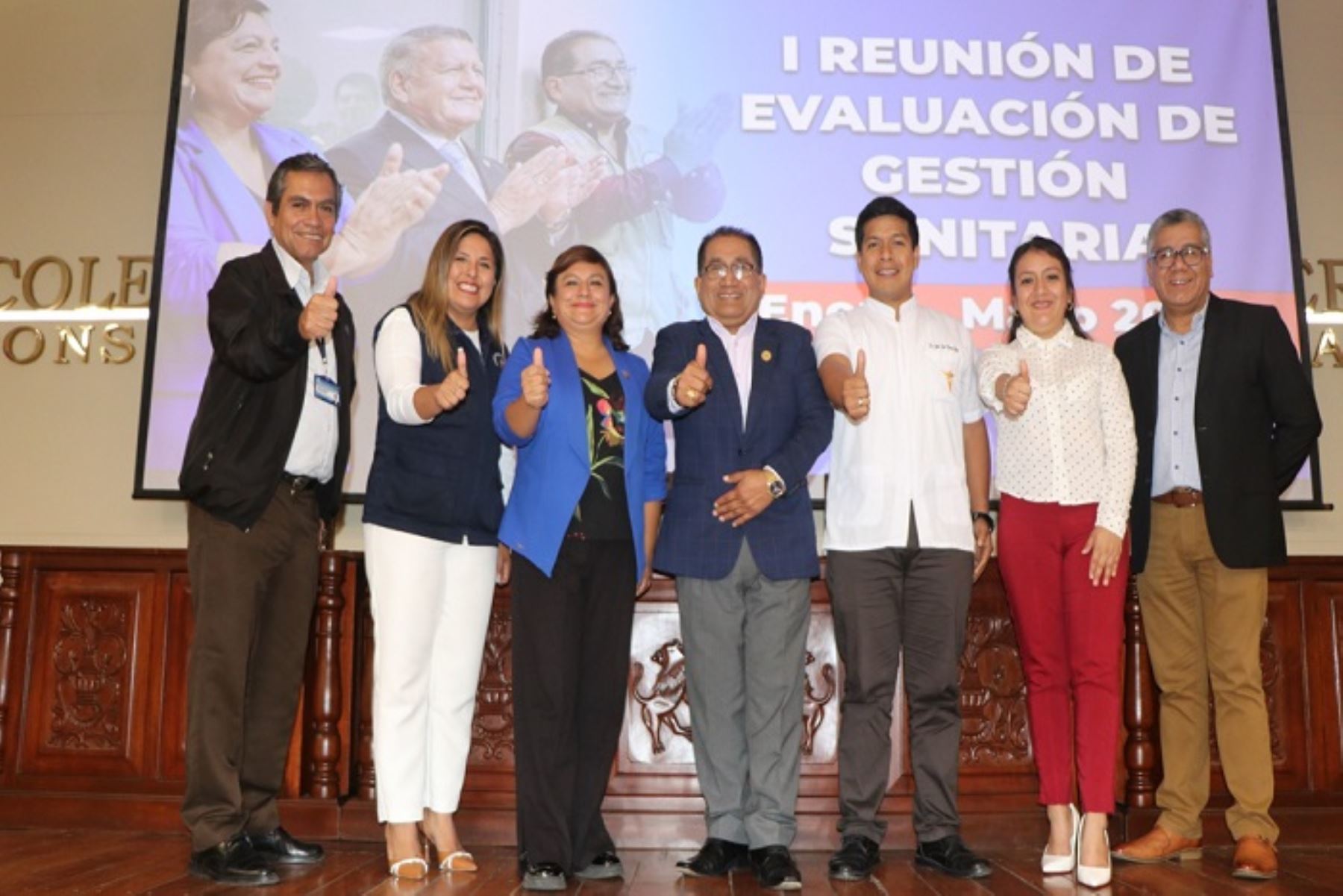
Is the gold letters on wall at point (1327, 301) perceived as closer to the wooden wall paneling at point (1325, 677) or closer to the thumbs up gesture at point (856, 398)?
the wooden wall paneling at point (1325, 677)

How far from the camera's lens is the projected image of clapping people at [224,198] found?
13.4ft

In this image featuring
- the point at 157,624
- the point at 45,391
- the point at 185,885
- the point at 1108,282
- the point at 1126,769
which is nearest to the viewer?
the point at 185,885

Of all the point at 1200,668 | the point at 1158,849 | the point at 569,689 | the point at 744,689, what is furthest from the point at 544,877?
the point at 1200,668

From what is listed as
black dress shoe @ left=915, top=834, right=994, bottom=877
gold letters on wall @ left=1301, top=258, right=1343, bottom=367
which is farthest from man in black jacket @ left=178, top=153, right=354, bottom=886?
gold letters on wall @ left=1301, top=258, right=1343, bottom=367

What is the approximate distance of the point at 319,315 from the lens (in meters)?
2.56

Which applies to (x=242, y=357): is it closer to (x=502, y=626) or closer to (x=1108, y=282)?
(x=502, y=626)

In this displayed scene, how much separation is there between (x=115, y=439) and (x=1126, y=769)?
11.9 feet

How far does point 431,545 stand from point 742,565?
2.35 feet

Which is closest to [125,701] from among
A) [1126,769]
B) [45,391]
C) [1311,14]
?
[45,391]

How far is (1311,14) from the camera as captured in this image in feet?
14.7

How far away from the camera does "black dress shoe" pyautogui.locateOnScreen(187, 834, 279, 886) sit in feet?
8.31

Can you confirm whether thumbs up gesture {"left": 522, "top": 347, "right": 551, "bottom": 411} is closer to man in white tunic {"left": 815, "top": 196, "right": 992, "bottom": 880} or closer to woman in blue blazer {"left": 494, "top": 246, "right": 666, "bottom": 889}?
woman in blue blazer {"left": 494, "top": 246, "right": 666, "bottom": 889}

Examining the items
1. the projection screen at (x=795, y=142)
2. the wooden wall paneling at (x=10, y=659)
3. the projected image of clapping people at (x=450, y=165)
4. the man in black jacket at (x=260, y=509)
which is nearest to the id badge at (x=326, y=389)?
the man in black jacket at (x=260, y=509)

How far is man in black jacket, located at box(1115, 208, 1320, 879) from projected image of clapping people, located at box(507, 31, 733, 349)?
1623mm
